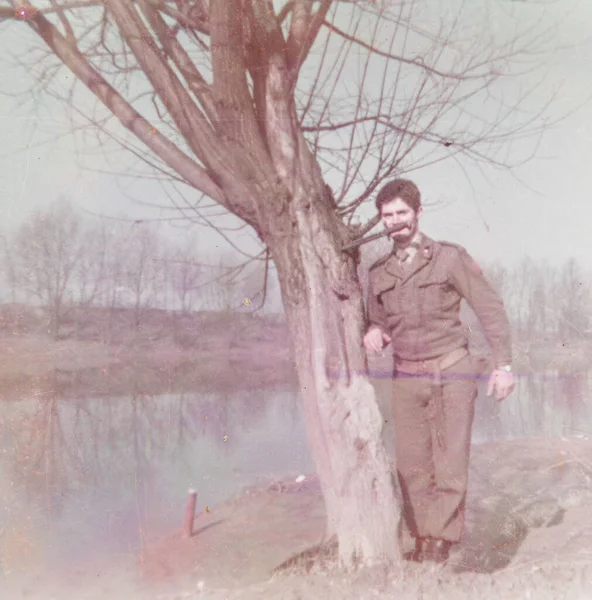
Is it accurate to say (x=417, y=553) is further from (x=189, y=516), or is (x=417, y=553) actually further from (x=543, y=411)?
(x=543, y=411)

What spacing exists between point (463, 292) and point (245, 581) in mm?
2013

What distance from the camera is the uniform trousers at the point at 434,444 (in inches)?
103

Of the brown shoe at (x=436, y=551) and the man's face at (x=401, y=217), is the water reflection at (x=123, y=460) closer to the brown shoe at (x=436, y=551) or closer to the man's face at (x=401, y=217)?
the brown shoe at (x=436, y=551)

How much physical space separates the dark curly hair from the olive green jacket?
0.59 ft

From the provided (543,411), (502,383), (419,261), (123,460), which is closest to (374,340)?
(419,261)

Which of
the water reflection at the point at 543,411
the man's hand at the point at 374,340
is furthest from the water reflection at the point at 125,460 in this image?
the water reflection at the point at 543,411

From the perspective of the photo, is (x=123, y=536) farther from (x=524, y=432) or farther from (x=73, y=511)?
(x=524, y=432)

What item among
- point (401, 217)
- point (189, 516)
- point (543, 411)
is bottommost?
point (189, 516)

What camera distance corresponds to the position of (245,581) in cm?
298

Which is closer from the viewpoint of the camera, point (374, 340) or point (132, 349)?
point (374, 340)

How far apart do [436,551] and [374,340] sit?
112 centimetres

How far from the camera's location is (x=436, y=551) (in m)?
2.67

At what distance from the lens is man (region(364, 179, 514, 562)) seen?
8.59 feet

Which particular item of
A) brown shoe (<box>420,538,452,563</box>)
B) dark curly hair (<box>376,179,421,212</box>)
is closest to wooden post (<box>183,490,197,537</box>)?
brown shoe (<box>420,538,452,563</box>)
